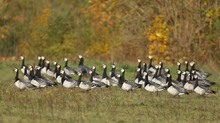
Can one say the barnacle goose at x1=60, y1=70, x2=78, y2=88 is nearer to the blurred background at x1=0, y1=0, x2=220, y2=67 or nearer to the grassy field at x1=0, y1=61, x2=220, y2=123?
the grassy field at x1=0, y1=61, x2=220, y2=123

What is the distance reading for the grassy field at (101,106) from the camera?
1922cm

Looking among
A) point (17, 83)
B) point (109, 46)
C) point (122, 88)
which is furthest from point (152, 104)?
point (109, 46)

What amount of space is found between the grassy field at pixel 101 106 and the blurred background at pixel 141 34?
12.8 m

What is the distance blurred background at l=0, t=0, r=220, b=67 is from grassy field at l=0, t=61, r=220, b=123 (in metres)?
12.8

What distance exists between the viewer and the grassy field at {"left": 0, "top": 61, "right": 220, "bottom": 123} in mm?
19219

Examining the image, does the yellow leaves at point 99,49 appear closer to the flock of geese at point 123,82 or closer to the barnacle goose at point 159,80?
the flock of geese at point 123,82

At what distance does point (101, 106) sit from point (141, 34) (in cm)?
1888

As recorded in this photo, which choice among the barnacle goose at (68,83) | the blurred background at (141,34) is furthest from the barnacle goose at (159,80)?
the blurred background at (141,34)

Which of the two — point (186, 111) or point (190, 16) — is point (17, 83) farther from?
point (190, 16)

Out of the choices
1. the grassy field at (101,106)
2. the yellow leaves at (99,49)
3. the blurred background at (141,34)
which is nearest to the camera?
the grassy field at (101,106)

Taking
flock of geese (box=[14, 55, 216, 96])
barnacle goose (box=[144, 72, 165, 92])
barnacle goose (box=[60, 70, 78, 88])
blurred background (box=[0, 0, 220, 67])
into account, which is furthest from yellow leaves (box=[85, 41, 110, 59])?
barnacle goose (box=[144, 72, 165, 92])

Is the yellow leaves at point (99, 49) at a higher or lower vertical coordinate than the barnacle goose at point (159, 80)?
lower

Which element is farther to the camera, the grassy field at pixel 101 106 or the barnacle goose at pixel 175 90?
the barnacle goose at pixel 175 90

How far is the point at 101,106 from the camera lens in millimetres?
21375
